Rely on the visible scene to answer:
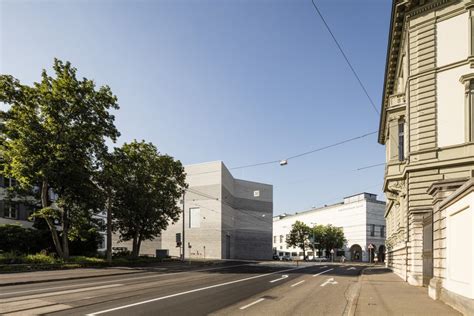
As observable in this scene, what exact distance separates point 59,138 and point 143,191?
40.6 feet

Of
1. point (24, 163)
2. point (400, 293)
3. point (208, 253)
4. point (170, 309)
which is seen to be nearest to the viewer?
point (170, 309)

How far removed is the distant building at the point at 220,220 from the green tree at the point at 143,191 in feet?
68.2

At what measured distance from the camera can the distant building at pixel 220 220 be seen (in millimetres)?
67000

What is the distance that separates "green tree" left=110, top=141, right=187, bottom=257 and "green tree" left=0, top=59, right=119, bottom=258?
4.33 meters

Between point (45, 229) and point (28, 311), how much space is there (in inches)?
1367

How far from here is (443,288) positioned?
11.3m

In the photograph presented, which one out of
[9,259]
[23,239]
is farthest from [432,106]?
[23,239]

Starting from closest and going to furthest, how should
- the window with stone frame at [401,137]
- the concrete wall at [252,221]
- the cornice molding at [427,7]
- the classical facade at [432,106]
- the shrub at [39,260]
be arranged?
the classical facade at [432,106] → the cornice molding at [427,7] → the window with stone frame at [401,137] → the shrub at [39,260] → the concrete wall at [252,221]

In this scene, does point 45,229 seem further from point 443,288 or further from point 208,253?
point 443,288

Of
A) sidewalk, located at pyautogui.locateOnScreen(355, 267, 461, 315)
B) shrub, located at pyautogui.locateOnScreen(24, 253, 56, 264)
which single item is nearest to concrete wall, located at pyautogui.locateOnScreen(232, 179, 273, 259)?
shrub, located at pyautogui.locateOnScreen(24, 253, 56, 264)

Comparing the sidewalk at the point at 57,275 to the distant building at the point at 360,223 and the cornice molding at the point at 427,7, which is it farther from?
the distant building at the point at 360,223

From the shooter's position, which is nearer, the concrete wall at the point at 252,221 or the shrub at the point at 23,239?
the shrub at the point at 23,239

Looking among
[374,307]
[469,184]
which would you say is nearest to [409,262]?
[374,307]

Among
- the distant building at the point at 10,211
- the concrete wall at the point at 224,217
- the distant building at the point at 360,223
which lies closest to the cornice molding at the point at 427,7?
the distant building at the point at 10,211
